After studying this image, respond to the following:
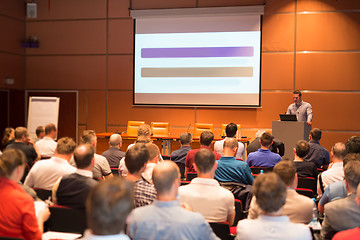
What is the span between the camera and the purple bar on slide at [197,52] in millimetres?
9805

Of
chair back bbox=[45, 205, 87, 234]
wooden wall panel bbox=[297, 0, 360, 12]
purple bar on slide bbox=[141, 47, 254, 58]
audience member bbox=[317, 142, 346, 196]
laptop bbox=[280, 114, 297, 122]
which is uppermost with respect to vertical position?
wooden wall panel bbox=[297, 0, 360, 12]

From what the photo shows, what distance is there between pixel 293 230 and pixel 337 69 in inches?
323

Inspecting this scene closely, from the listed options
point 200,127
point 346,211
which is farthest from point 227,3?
point 346,211

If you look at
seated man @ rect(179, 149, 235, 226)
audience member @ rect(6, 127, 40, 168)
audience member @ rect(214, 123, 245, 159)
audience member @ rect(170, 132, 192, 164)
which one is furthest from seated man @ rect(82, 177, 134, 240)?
audience member @ rect(214, 123, 245, 159)

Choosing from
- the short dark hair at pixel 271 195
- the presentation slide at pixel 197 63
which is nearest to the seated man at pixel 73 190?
the short dark hair at pixel 271 195

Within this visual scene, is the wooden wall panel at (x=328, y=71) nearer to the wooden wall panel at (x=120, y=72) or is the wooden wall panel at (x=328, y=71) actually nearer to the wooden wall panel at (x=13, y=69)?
the wooden wall panel at (x=120, y=72)

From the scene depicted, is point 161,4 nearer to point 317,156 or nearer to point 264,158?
point 317,156

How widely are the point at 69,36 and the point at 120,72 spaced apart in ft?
5.92

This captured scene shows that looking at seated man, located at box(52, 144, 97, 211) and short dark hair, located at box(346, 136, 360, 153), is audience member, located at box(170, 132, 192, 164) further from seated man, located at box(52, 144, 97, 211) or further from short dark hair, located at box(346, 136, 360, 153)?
seated man, located at box(52, 144, 97, 211)

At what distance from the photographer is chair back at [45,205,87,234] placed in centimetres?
269

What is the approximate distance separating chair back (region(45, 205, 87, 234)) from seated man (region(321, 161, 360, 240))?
166cm

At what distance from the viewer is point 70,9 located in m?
10.9

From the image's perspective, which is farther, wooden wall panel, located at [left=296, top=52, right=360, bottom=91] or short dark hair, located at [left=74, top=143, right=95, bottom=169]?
wooden wall panel, located at [left=296, top=52, right=360, bottom=91]

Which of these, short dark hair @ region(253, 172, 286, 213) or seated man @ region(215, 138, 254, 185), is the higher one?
short dark hair @ region(253, 172, 286, 213)
